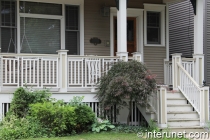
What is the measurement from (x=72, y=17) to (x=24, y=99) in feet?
12.7

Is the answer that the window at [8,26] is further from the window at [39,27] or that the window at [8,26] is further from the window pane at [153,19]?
the window pane at [153,19]

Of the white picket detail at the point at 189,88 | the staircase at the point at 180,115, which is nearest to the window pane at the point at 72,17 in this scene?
the white picket detail at the point at 189,88

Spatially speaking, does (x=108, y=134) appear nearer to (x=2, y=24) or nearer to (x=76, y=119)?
(x=76, y=119)

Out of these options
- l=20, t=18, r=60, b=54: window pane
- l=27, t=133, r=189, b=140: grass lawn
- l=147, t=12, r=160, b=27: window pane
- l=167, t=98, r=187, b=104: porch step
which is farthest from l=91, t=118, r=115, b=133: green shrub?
l=147, t=12, r=160, b=27: window pane

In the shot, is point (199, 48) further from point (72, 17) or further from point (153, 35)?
point (72, 17)

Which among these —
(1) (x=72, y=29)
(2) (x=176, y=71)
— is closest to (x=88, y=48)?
(1) (x=72, y=29)

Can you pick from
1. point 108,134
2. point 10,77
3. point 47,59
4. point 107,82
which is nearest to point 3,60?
point 10,77

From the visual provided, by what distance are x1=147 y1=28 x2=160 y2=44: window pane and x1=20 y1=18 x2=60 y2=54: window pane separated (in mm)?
3488

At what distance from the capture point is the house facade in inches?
392

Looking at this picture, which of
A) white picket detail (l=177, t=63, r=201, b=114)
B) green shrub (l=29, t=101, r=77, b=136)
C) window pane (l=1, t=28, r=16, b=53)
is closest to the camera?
green shrub (l=29, t=101, r=77, b=136)

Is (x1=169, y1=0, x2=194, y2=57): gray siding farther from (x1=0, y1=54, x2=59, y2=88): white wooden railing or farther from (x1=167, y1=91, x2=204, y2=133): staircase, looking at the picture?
(x1=0, y1=54, x2=59, y2=88): white wooden railing

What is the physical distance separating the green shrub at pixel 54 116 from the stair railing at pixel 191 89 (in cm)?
365

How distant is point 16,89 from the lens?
9508mm

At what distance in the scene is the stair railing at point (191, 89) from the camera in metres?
10.1
